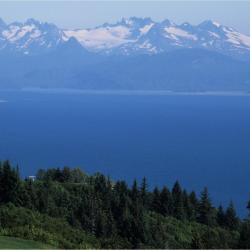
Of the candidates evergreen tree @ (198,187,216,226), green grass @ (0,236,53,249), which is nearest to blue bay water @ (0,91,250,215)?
evergreen tree @ (198,187,216,226)

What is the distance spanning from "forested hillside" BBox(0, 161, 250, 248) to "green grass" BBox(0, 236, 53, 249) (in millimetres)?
813

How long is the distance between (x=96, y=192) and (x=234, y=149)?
278 feet

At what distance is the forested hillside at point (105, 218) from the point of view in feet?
67.4

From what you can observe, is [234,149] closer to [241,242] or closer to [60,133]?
[60,133]

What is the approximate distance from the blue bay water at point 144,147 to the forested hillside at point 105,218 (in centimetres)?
3617

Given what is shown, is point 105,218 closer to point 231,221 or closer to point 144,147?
point 231,221

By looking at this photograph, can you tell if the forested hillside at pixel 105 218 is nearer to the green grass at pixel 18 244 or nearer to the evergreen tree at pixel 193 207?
the evergreen tree at pixel 193 207

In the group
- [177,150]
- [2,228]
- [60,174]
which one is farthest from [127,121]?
[2,228]

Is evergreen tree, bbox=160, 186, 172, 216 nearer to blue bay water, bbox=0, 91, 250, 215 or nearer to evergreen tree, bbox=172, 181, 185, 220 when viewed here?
evergreen tree, bbox=172, 181, 185, 220

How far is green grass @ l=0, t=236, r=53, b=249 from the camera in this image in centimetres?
1562

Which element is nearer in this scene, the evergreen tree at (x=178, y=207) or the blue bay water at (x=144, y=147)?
the evergreen tree at (x=178, y=207)

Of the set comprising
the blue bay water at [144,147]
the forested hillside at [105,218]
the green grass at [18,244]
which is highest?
the blue bay water at [144,147]

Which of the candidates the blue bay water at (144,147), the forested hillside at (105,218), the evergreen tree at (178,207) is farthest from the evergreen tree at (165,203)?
the blue bay water at (144,147)

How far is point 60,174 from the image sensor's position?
4628 centimetres
